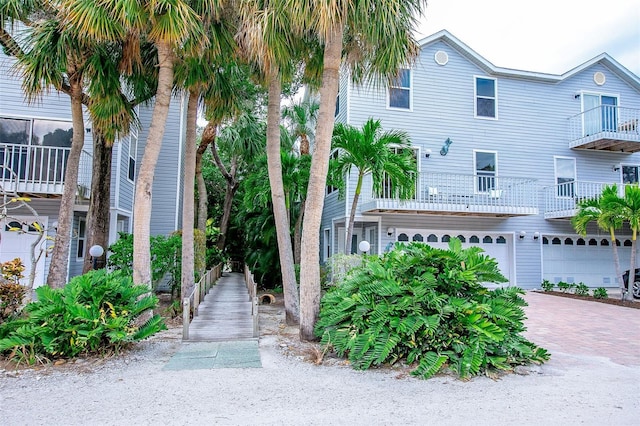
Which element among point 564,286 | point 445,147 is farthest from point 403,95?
point 564,286

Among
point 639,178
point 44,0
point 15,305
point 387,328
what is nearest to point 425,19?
point 387,328

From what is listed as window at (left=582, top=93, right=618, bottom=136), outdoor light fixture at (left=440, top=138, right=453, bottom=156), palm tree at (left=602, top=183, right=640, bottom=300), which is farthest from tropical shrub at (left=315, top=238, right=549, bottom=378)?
window at (left=582, top=93, right=618, bottom=136)

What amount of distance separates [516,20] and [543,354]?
12.6 m

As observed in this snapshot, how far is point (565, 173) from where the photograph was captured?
1669 cm

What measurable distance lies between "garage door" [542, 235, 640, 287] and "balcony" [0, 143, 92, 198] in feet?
54.9

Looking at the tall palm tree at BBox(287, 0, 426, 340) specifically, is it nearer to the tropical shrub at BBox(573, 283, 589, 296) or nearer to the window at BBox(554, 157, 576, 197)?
the window at BBox(554, 157, 576, 197)

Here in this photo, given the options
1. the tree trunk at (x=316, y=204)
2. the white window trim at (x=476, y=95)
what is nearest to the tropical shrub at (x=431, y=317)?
the tree trunk at (x=316, y=204)

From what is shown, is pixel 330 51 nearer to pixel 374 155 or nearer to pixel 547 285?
pixel 374 155

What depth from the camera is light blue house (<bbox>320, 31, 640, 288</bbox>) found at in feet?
49.0

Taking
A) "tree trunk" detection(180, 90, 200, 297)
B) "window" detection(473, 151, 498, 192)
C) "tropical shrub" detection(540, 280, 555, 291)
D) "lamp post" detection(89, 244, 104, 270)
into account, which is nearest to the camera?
"lamp post" detection(89, 244, 104, 270)

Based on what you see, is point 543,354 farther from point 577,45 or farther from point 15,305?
point 577,45

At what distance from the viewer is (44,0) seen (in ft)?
26.7

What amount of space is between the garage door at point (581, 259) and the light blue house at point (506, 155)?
42 millimetres

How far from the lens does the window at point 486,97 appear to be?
1611 centimetres
